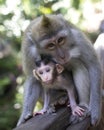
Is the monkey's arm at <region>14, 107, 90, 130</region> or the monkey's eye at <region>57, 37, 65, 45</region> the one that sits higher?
the monkey's eye at <region>57, 37, 65, 45</region>

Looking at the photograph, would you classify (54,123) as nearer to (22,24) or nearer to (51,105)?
(51,105)

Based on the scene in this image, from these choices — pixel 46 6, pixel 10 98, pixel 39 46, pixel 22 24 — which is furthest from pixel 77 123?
pixel 10 98

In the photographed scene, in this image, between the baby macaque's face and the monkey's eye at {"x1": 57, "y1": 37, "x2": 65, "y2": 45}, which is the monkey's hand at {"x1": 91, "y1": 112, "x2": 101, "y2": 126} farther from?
the monkey's eye at {"x1": 57, "y1": 37, "x2": 65, "y2": 45}

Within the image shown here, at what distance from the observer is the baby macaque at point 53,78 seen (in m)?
3.89

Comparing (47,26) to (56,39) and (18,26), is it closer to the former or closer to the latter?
(56,39)

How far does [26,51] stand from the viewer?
14.0ft

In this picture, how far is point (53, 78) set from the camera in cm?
399

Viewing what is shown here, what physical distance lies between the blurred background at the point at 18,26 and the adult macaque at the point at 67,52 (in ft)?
4.84

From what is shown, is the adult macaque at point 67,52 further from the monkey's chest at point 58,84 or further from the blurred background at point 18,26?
the blurred background at point 18,26

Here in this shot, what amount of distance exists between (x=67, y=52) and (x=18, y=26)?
1.67 m

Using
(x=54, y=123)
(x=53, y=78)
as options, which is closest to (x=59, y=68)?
(x=53, y=78)

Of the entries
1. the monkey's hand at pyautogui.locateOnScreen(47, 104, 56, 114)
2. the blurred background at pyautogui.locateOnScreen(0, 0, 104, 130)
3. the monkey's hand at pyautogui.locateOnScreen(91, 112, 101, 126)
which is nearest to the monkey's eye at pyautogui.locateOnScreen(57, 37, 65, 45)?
the monkey's hand at pyautogui.locateOnScreen(47, 104, 56, 114)

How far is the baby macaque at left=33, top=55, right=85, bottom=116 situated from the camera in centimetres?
389

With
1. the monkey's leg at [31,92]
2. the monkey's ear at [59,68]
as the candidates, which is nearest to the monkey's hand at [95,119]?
the monkey's ear at [59,68]
